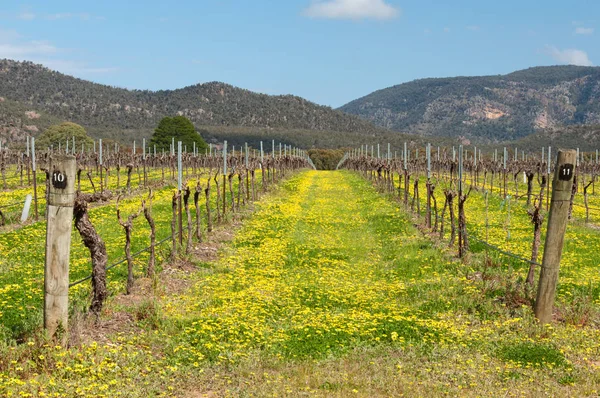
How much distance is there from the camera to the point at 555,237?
1251 centimetres

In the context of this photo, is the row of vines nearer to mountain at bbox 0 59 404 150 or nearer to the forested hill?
mountain at bbox 0 59 404 150

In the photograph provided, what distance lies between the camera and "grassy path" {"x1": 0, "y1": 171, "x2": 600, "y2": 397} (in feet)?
29.2

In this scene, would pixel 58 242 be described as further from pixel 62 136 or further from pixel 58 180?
pixel 62 136

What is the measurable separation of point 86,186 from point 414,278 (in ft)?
106

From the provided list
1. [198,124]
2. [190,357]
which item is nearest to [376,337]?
[190,357]

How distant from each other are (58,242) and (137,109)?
6789 inches

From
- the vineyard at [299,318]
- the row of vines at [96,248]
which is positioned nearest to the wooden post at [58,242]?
the vineyard at [299,318]

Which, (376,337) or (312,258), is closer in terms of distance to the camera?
(376,337)

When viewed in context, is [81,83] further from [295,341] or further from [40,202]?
[295,341]

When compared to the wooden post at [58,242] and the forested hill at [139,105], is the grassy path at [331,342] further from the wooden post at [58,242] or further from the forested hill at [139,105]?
the forested hill at [139,105]

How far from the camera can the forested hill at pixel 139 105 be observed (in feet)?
525

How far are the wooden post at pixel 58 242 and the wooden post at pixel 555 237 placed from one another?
9035 mm

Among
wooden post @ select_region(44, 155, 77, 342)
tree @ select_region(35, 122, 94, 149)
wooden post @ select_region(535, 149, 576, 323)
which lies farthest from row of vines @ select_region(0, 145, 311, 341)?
tree @ select_region(35, 122, 94, 149)

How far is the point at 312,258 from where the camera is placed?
19000 millimetres
